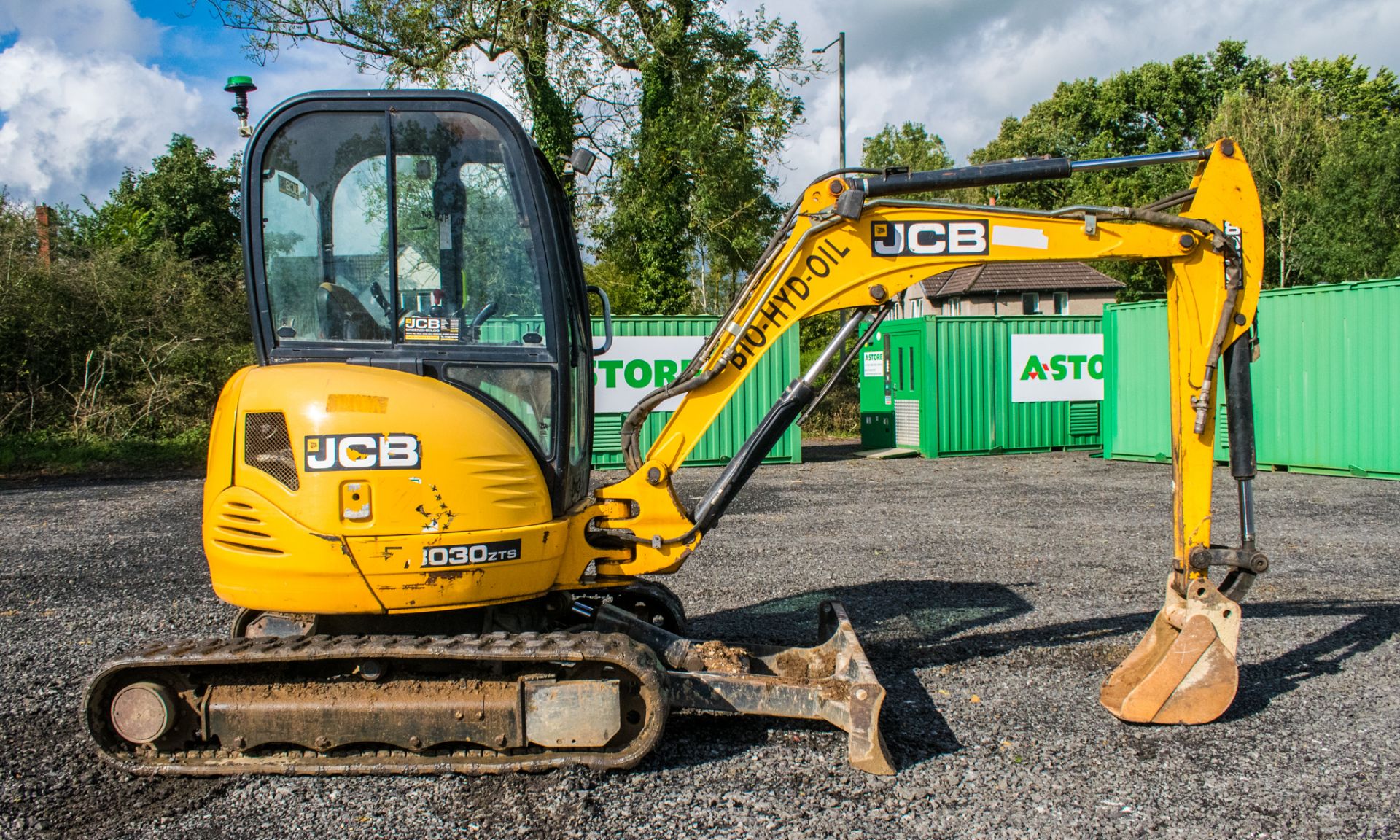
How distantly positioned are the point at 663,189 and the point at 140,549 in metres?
16.6

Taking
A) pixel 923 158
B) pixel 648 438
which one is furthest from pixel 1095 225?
pixel 923 158

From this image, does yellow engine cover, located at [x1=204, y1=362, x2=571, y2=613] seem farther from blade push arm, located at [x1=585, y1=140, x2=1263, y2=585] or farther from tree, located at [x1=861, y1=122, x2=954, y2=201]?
tree, located at [x1=861, y1=122, x2=954, y2=201]

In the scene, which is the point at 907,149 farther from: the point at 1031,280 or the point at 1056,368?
the point at 1056,368

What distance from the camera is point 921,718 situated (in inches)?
188

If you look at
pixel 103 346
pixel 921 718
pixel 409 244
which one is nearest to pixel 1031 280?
pixel 103 346

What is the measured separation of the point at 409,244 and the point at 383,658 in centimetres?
171

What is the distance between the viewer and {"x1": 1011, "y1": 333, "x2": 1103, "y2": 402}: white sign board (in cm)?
1855

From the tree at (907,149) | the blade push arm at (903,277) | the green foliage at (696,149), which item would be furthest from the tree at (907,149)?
the blade push arm at (903,277)

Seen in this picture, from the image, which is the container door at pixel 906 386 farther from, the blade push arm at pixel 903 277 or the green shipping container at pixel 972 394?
the blade push arm at pixel 903 277

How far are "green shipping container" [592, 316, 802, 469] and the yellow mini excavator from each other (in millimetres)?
12194

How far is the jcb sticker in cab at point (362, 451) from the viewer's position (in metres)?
3.91

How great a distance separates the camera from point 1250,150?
35094mm

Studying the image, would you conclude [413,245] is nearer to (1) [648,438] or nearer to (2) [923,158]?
(1) [648,438]

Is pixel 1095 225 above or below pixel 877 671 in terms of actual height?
above
